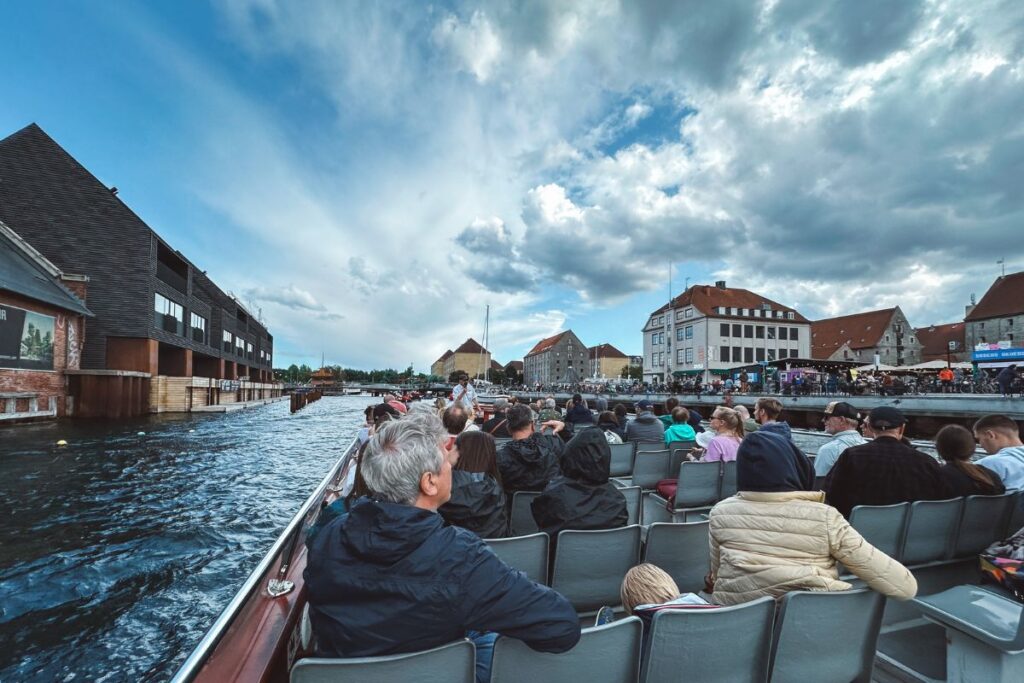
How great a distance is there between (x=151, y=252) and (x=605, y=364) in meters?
109

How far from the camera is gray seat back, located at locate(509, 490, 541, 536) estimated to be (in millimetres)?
3898

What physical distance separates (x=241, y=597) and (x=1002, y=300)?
261 ft

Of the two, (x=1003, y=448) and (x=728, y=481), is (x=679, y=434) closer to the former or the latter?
(x=728, y=481)

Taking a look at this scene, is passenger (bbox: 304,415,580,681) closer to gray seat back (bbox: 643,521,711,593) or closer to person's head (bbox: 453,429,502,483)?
gray seat back (bbox: 643,521,711,593)

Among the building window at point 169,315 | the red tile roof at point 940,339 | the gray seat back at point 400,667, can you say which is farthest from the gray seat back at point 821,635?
the red tile roof at point 940,339

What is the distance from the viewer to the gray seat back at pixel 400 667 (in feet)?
4.09

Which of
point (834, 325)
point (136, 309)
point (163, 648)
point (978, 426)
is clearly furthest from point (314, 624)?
point (834, 325)

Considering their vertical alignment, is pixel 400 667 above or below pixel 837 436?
below

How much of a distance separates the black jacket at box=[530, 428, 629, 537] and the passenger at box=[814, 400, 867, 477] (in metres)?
2.76

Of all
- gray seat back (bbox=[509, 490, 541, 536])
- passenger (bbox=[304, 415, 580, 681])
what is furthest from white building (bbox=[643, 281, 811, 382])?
passenger (bbox=[304, 415, 580, 681])

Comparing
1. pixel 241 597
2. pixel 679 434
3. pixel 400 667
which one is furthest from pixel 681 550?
pixel 679 434

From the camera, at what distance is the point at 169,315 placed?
101 feet

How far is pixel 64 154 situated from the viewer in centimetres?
2736

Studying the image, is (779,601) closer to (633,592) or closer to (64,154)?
(633,592)
